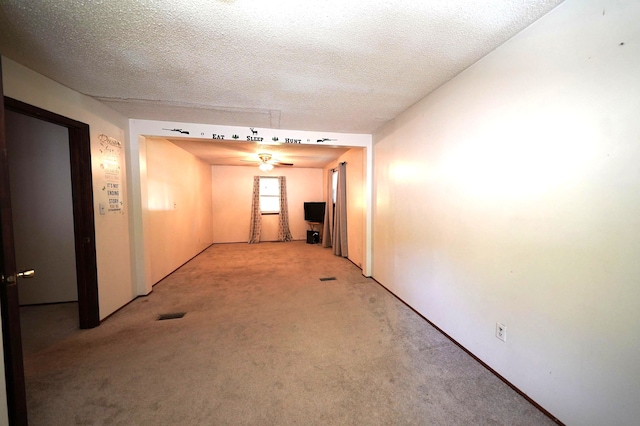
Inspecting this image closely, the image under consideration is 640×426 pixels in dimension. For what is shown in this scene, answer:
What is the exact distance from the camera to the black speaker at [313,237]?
664cm

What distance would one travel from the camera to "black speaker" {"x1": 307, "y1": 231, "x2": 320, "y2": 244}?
6635 millimetres

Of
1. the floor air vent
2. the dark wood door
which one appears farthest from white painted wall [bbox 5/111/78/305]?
the dark wood door

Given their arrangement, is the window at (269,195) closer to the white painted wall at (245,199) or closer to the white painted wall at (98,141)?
the white painted wall at (245,199)

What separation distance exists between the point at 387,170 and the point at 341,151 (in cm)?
197

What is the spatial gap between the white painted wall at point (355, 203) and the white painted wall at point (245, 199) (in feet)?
7.28

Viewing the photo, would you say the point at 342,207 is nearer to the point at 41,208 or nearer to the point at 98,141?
the point at 98,141

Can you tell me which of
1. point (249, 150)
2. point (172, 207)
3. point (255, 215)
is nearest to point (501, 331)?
point (249, 150)

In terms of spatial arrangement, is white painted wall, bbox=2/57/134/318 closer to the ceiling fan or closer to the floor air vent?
the floor air vent

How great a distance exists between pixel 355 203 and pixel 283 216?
309 centimetres

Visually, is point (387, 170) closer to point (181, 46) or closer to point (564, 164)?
point (564, 164)

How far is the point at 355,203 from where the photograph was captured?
4570 millimetres

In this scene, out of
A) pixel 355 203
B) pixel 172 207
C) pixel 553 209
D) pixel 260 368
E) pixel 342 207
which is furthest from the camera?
pixel 342 207

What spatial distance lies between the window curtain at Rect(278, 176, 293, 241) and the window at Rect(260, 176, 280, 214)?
146 millimetres

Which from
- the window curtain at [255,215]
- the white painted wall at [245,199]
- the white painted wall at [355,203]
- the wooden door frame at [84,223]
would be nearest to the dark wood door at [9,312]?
the wooden door frame at [84,223]
